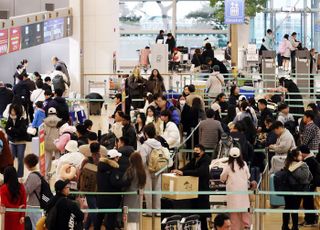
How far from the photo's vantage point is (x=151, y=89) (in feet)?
75.8

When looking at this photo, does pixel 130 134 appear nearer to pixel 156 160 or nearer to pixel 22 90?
pixel 156 160

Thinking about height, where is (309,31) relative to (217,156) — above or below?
above

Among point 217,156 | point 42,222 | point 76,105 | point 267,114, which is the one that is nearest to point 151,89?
point 76,105

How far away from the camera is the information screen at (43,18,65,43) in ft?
94.2

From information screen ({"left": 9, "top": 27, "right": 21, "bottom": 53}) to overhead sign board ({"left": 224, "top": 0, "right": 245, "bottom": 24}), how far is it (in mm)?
13478

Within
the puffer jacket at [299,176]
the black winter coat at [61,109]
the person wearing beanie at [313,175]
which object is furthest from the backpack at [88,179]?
the black winter coat at [61,109]

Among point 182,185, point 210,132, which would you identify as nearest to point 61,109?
point 210,132

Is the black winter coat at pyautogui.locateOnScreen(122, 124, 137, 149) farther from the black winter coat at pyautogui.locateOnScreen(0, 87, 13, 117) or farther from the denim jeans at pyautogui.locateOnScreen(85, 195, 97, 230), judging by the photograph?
the black winter coat at pyautogui.locateOnScreen(0, 87, 13, 117)

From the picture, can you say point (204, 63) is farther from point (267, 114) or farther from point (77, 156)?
point (77, 156)

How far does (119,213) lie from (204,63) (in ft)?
62.3

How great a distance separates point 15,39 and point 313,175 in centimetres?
1169

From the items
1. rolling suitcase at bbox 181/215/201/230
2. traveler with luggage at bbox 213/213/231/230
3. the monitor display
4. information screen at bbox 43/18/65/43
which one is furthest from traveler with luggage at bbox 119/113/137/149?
the monitor display

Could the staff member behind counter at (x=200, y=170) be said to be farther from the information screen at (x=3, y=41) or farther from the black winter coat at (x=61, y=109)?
the information screen at (x=3, y=41)

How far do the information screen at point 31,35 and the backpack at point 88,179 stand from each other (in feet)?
40.2
